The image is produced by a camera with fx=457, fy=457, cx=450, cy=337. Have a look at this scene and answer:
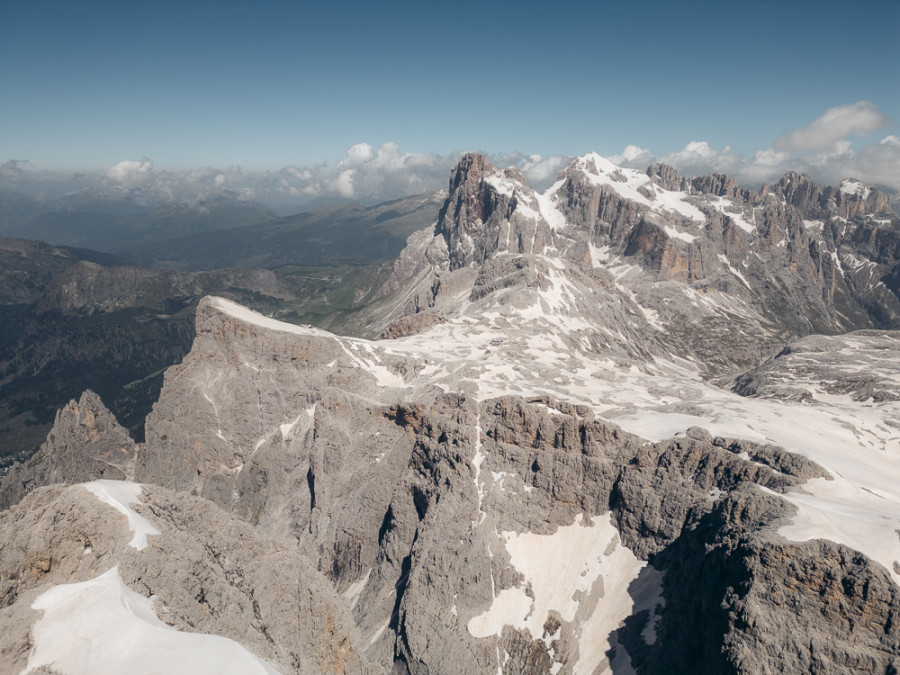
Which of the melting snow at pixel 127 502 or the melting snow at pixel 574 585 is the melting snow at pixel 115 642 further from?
the melting snow at pixel 574 585

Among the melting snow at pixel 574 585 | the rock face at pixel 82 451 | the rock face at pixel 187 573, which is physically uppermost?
the rock face at pixel 187 573

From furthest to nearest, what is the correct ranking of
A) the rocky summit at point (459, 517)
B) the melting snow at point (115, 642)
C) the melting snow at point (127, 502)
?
the melting snow at point (127, 502) → the rocky summit at point (459, 517) → the melting snow at point (115, 642)

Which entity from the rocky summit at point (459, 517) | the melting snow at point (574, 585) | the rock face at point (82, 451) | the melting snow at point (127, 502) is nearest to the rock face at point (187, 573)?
the rocky summit at point (459, 517)

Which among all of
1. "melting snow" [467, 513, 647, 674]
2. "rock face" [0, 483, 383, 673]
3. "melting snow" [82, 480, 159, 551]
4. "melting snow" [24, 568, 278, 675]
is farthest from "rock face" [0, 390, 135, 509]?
"melting snow" [24, 568, 278, 675]

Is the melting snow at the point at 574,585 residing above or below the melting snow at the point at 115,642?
below

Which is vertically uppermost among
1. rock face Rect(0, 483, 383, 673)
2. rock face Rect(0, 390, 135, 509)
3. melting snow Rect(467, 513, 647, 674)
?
rock face Rect(0, 483, 383, 673)

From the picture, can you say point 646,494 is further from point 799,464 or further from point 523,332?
point 523,332

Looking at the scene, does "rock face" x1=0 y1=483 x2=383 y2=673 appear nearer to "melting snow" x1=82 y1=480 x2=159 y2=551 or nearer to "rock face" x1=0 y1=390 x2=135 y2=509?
"melting snow" x1=82 y1=480 x2=159 y2=551

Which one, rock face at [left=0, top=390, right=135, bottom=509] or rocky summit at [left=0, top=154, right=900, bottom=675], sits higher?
rocky summit at [left=0, top=154, right=900, bottom=675]

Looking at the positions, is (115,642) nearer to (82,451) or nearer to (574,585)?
(574,585)

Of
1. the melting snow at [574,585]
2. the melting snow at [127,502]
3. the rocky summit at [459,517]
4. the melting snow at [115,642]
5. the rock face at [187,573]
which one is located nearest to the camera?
the melting snow at [115,642]
